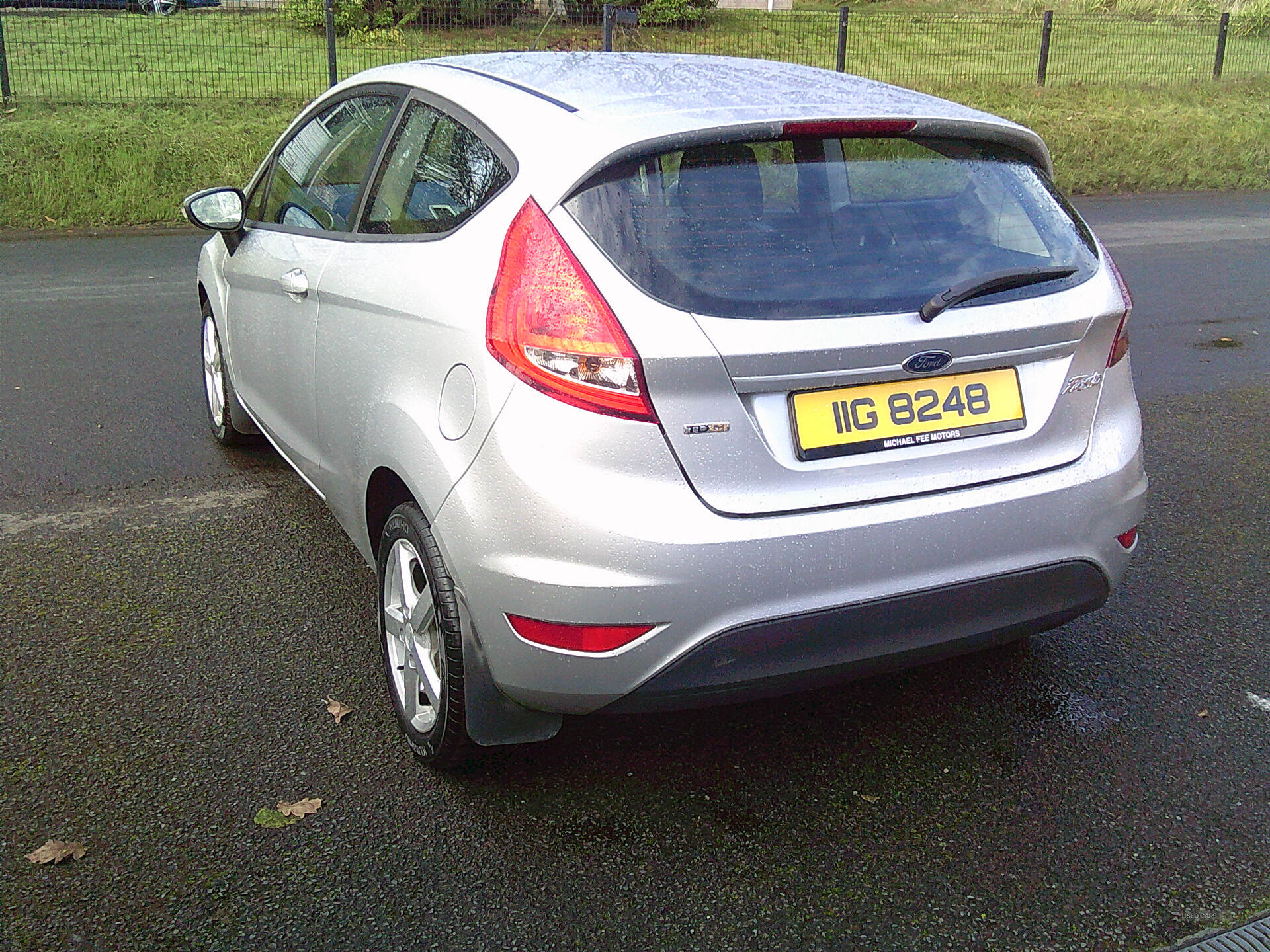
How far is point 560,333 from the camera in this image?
8.19 feet

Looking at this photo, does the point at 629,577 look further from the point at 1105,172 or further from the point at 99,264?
the point at 1105,172

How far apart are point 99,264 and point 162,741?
7076mm

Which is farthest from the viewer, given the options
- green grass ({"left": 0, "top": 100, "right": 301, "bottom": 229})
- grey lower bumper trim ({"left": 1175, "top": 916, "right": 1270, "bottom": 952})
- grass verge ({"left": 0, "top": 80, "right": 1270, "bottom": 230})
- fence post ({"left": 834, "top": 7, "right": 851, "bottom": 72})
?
→ fence post ({"left": 834, "top": 7, "right": 851, "bottom": 72})

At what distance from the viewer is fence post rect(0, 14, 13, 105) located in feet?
45.9

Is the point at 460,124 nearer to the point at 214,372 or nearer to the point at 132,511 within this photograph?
the point at 132,511

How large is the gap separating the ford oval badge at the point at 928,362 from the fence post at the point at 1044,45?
1854 centimetres

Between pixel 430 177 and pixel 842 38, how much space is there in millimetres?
15915

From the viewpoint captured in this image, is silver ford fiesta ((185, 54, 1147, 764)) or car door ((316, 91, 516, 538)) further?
car door ((316, 91, 516, 538))

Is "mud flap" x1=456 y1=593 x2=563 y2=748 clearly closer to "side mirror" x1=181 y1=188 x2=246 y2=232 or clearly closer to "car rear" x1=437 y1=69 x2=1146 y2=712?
"car rear" x1=437 y1=69 x2=1146 y2=712

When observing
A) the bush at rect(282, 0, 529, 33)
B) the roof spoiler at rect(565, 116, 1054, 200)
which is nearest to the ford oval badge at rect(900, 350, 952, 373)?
the roof spoiler at rect(565, 116, 1054, 200)

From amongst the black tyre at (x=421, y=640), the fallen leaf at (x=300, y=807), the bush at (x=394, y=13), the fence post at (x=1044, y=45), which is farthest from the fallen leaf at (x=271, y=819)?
the fence post at (x=1044, y=45)

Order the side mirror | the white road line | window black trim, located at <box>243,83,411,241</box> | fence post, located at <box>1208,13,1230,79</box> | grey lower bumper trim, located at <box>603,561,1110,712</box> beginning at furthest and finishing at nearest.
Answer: fence post, located at <box>1208,13,1230,79</box>, the white road line, the side mirror, window black trim, located at <box>243,83,411,241</box>, grey lower bumper trim, located at <box>603,561,1110,712</box>

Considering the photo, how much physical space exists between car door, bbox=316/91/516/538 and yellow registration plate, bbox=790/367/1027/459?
2.30 feet

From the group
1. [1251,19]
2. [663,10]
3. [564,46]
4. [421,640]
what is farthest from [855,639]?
[1251,19]
